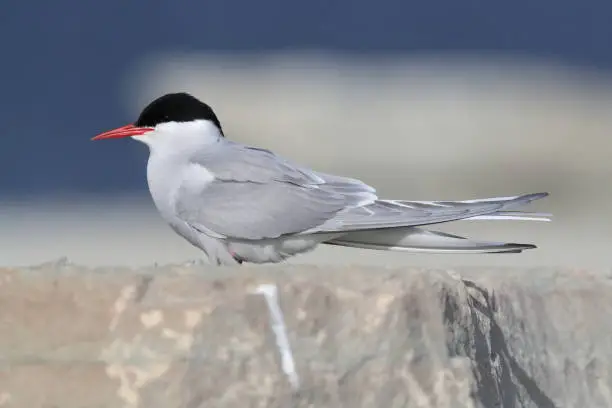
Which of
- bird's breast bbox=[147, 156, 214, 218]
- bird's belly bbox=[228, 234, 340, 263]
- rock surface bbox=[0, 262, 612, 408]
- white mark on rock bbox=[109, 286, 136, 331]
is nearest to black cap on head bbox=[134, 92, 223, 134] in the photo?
bird's breast bbox=[147, 156, 214, 218]

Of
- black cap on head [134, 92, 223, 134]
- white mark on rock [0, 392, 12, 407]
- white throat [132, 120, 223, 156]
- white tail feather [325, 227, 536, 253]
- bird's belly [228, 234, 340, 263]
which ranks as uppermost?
black cap on head [134, 92, 223, 134]

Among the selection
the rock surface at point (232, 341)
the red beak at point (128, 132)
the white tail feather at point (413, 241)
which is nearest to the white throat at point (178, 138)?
the red beak at point (128, 132)

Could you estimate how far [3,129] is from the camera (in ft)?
16.3

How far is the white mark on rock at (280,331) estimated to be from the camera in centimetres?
180

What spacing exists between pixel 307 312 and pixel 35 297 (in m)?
0.44

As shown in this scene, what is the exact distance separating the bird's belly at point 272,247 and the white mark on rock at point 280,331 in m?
0.59

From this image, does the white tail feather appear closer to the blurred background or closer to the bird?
the bird

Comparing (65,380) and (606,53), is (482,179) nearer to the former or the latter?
(606,53)

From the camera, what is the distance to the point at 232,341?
182 centimetres

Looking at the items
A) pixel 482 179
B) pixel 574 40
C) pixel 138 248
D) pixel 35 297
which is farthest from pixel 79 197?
pixel 35 297

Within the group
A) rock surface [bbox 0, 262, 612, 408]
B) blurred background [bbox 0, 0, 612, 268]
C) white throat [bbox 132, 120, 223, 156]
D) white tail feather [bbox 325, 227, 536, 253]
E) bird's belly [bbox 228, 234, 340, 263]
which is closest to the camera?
rock surface [bbox 0, 262, 612, 408]

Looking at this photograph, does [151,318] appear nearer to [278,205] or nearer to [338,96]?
[278,205]

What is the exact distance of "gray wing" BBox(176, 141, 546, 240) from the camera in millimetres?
2387

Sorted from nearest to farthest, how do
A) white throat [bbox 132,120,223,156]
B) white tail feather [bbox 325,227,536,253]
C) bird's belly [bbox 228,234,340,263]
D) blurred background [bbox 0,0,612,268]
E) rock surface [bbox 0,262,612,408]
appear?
1. rock surface [bbox 0,262,612,408]
2. white tail feather [bbox 325,227,536,253]
3. bird's belly [bbox 228,234,340,263]
4. white throat [bbox 132,120,223,156]
5. blurred background [bbox 0,0,612,268]
